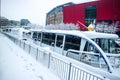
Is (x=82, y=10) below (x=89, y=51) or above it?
above

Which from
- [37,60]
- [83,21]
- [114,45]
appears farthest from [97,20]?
[37,60]

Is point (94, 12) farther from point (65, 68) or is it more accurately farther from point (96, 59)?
point (65, 68)

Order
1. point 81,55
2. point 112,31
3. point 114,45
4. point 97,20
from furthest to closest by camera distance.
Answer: point 97,20
point 112,31
point 114,45
point 81,55

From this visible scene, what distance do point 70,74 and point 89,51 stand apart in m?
3.97

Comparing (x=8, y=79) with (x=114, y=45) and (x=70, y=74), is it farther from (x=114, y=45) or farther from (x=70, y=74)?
(x=114, y=45)

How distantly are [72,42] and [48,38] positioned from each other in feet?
16.6

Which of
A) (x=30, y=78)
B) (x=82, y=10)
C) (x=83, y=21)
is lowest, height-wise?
(x=30, y=78)

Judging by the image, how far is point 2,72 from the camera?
19.2ft

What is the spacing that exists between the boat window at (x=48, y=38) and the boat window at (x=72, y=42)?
2.84 m

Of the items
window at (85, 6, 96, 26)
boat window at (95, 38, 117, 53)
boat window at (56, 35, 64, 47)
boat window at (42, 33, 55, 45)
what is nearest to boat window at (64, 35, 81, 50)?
boat window at (56, 35, 64, 47)

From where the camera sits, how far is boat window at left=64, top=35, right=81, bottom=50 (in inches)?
384

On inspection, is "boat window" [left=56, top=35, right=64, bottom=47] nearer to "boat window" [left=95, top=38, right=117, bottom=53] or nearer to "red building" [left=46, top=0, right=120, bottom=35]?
"boat window" [left=95, top=38, right=117, bottom=53]

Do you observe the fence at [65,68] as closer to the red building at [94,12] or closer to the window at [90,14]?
the red building at [94,12]

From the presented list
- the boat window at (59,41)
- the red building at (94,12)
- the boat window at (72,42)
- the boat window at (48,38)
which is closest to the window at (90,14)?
the red building at (94,12)
